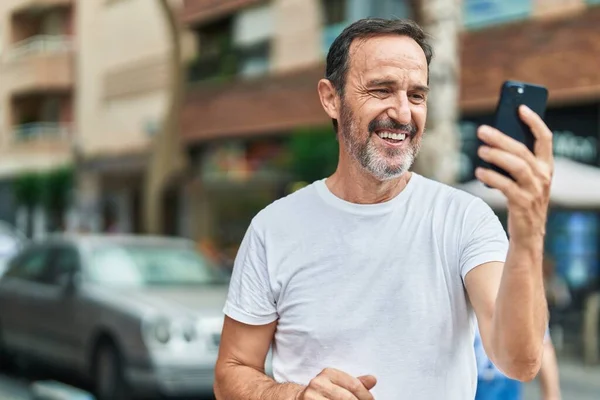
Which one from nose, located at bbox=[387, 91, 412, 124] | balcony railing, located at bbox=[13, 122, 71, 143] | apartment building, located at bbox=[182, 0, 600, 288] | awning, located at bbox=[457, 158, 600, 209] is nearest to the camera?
nose, located at bbox=[387, 91, 412, 124]

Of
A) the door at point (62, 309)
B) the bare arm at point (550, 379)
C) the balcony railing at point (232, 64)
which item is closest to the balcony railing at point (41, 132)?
the balcony railing at point (232, 64)

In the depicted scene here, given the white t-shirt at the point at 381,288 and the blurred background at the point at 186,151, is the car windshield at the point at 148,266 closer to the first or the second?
the blurred background at the point at 186,151

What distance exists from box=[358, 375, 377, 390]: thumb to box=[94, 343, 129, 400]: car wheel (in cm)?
628

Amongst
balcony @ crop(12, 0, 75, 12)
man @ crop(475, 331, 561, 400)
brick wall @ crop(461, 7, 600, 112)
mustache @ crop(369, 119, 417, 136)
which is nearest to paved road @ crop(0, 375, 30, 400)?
man @ crop(475, 331, 561, 400)

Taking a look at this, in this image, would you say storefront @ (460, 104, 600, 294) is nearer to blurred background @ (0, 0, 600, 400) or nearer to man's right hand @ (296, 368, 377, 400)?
blurred background @ (0, 0, 600, 400)

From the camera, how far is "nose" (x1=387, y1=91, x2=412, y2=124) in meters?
2.25

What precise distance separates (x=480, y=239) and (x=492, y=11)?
15711 mm

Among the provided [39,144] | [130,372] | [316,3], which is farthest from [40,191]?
[130,372]

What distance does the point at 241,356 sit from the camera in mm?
2463

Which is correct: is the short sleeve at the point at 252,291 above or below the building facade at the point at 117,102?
above

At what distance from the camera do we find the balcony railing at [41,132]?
128 ft

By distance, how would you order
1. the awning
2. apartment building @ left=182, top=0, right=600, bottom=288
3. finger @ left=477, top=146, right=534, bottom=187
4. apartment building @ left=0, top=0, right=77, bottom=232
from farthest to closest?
apartment building @ left=0, top=0, right=77, bottom=232 < apartment building @ left=182, top=0, right=600, bottom=288 < the awning < finger @ left=477, top=146, right=534, bottom=187

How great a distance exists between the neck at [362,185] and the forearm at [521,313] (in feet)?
1.62

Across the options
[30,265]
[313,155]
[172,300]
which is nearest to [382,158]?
[172,300]
